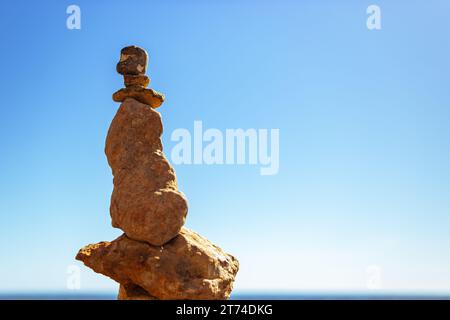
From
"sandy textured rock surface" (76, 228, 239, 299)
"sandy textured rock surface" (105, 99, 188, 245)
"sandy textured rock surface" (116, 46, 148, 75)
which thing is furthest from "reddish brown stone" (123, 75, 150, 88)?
"sandy textured rock surface" (76, 228, 239, 299)

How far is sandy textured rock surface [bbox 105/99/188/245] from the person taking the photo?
13.6 metres

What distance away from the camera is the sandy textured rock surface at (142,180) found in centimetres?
1362

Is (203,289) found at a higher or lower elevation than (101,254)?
lower

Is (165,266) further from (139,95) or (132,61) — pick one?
(132,61)

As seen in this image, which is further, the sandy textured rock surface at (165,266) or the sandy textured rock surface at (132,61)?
the sandy textured rock surface at (132,61)

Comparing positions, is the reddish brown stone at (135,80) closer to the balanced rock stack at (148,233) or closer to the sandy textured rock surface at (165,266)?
the balanced rock stack at (148,233)

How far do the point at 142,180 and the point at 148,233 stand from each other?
58.7 inches

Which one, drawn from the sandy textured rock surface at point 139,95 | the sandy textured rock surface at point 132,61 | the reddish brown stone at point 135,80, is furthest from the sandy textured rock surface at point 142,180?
the sandy textured rock surface at point 132,61

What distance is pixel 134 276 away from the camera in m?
13.6

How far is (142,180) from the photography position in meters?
14.0

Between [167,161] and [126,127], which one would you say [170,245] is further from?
[126,127]
